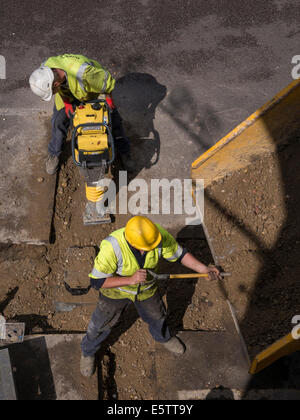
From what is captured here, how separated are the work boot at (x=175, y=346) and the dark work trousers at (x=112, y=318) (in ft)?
0.25

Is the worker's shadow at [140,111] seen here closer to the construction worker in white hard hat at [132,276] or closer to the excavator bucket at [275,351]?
the construction worker in white hard hat at [132,276]

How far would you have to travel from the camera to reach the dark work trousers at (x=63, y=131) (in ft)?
15.3

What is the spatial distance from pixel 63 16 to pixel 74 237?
173 inches

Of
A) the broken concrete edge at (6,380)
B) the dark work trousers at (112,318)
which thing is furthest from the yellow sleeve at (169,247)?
the broken concrete edge at (6,380)

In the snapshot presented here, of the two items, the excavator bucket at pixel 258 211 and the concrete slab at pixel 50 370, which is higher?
the excavator bucket at pixel 258 211

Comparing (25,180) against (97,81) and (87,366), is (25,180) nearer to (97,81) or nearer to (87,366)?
(97,81)

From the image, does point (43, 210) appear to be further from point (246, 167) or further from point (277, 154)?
point (277, 154)

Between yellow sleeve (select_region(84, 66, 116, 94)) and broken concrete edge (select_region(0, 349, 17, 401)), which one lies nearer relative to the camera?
broken concrete edge (select_region(0, 349, 17, 401))

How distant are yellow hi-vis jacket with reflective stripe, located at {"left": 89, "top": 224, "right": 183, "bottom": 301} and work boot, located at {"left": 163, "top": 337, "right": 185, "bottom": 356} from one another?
0.64m

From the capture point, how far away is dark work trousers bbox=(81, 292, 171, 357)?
11.7 ft

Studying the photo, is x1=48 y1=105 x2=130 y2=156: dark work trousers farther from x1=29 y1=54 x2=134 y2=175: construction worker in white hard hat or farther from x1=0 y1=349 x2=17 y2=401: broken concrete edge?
x1=0 y1=349 x2=17 y2=401: broken concrete edge

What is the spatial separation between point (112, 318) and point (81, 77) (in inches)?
99.1

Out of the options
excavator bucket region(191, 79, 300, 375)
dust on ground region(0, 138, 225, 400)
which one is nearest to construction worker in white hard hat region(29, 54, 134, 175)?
dust on ground region(0, 138, 225, 400)

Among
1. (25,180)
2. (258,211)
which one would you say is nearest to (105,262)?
(258,211)
